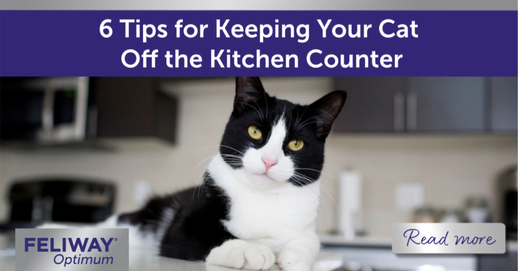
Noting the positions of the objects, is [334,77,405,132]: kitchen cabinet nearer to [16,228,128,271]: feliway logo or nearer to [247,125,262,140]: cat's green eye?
[247,125,262,140]: cat's green eye

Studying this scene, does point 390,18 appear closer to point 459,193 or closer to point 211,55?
point 211,55

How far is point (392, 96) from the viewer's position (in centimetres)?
231

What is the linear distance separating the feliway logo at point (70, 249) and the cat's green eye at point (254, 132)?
9.3 inches

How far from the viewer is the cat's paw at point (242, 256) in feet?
1.82

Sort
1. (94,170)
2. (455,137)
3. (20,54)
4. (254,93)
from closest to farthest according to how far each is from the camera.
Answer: (254,93), (20,54), (455,137), (94,170)

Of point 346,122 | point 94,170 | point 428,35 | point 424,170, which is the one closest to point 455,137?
point 424,170

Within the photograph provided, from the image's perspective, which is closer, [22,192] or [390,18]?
[390,18]

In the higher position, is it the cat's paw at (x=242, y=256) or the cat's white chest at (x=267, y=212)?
the cat's white chest at (x=267, y=212)

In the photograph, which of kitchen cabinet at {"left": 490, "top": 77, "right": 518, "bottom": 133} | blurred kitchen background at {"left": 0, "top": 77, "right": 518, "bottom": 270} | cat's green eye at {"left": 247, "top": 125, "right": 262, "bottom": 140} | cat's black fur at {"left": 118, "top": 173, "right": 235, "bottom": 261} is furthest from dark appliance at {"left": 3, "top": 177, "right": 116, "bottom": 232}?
kitchen cabinet at {"left": 490, "top": 77, "right": 518, "bottom": 133}

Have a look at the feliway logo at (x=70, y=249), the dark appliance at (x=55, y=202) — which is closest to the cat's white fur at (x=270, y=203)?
the feliway logo at (x=70, y=249)

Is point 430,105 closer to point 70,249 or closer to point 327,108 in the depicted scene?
point 327,108

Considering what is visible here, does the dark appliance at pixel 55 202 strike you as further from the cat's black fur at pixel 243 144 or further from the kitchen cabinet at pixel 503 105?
the kitchen cabinet at pixel 503 105

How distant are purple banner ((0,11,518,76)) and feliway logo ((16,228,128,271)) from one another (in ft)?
2.08

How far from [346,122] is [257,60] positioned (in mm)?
1291
